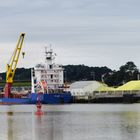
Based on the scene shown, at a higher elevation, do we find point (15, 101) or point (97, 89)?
point (97, 89)

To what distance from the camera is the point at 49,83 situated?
14512cm

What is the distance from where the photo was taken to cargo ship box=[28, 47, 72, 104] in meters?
139

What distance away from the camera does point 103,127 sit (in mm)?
53969

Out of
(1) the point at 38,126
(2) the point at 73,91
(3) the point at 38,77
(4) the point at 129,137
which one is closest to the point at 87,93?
(2) the point at 73,91

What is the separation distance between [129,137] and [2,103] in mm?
108011

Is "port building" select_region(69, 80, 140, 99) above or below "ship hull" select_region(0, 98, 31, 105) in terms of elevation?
above

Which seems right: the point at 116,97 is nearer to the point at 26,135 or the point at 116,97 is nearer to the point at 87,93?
the point at 87,93

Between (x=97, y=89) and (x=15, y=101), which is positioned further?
(x=97, y=89)

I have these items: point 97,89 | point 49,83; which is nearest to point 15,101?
point 49,83

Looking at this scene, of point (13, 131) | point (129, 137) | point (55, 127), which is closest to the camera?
point (129, 137)

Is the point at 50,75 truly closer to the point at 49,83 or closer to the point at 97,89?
the point at 49,83

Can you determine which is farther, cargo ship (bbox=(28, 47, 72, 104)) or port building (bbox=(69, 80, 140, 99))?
port building (bbox=(69, 80, 140, 99))

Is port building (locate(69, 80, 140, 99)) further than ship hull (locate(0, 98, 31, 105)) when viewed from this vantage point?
Yes

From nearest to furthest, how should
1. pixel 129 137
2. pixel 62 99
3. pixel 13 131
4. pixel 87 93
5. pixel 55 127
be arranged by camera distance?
pixel 129 137
pixel 13 131
pixel 55 127
pixel 62 99
pixel 87 93
